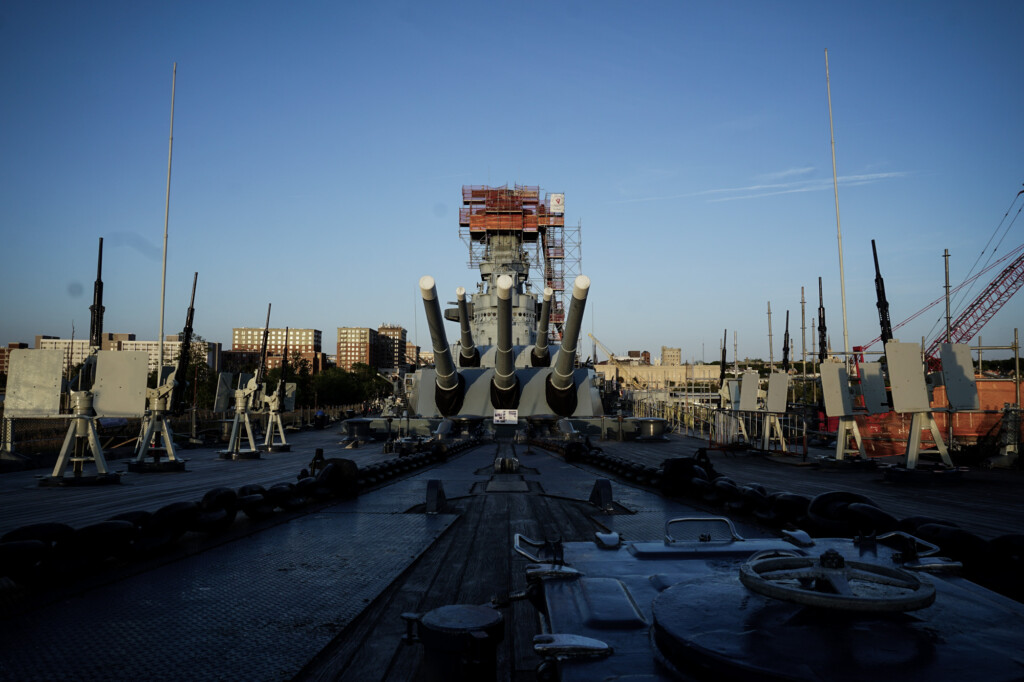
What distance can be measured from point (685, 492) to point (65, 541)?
6.13m

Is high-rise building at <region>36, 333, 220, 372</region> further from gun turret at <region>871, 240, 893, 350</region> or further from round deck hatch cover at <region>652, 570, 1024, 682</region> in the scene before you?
round deck hatch cover at <region>652, 570, 1024, 682</region>

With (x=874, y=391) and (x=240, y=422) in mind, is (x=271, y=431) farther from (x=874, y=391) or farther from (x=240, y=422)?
(x=874, y=391)

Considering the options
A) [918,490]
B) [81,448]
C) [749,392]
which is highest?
[749,392]

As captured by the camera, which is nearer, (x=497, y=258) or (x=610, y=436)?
(x=610, y=436)

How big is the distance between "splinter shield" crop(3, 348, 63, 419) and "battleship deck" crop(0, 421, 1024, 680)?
1.47 metres

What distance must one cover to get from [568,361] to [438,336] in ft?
11.9

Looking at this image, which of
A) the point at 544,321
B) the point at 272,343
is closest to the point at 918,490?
the point at 544,321

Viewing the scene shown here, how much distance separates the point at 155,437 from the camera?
12.9 m

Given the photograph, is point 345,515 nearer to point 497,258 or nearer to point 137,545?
point 137,545

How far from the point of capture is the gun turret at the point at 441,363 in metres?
11.4

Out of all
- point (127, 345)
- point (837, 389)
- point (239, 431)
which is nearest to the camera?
point (837, 389)

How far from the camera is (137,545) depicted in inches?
167

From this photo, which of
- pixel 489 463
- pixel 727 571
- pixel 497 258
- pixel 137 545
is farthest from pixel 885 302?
pixel 497 258

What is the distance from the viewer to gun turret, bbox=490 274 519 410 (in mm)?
11299
